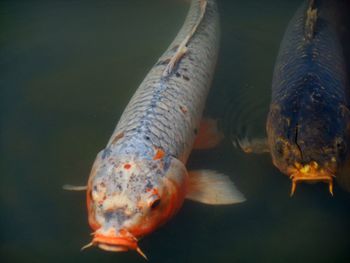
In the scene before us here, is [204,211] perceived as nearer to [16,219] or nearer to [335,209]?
[335,209]

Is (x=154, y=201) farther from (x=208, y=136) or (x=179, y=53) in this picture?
(x=179, y=53)

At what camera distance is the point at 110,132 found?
13.8ft

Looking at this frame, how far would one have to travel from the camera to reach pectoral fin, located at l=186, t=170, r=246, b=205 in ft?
10.00

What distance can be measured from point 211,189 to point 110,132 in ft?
5.33

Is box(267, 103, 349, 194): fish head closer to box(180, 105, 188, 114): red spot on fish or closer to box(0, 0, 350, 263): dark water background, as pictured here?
box(0, 0, 350, 263): dark water background

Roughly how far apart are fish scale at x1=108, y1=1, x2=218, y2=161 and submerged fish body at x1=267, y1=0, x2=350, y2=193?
0.81 meters

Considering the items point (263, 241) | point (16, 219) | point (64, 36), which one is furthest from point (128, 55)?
point (263, 241)

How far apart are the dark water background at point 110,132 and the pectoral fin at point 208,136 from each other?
11 cm

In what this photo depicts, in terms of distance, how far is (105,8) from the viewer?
7426 mm

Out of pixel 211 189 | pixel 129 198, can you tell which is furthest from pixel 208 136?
pixel 129 198

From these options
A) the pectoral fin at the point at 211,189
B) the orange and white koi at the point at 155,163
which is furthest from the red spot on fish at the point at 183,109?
the pectoral fin at the point at 211,189

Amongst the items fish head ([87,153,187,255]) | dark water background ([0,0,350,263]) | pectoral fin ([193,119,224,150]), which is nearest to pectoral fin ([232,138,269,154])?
dark water background ([0,0,350,263])

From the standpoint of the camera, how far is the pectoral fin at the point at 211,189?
3047 mm

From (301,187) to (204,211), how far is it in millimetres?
1021
